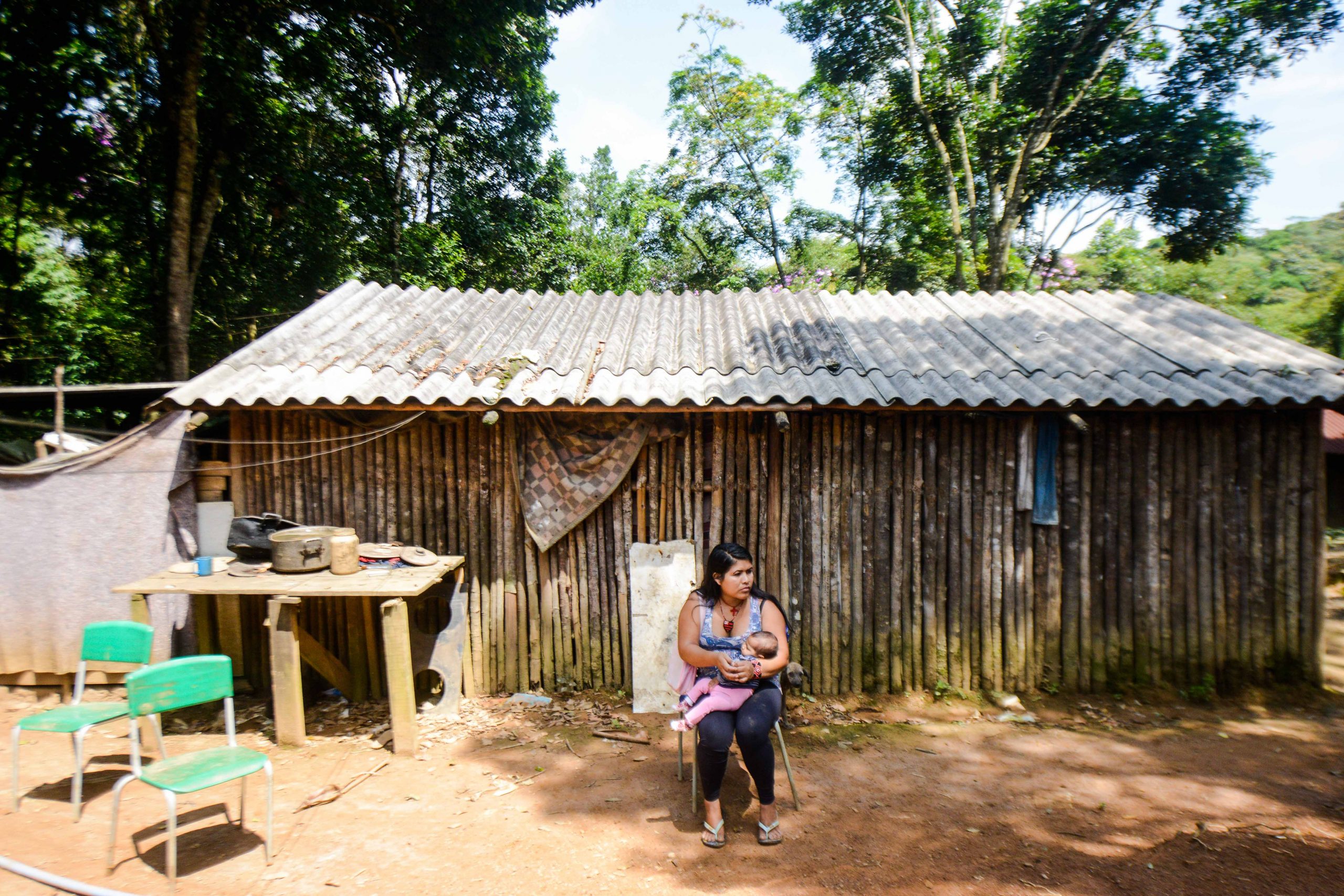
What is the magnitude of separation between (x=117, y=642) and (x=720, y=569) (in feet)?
12.7

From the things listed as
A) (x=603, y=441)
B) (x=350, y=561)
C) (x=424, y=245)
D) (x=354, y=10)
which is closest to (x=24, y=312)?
(x=424, y=245)

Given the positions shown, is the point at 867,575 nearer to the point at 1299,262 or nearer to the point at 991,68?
the point at 991,68

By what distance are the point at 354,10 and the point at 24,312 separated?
8.54 metres

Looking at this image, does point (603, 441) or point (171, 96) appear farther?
point (171, 96)

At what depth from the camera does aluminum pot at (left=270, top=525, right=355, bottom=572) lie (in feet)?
15.6

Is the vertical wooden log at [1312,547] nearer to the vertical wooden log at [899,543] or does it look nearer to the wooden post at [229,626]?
the vertical wooden log at [899,543]

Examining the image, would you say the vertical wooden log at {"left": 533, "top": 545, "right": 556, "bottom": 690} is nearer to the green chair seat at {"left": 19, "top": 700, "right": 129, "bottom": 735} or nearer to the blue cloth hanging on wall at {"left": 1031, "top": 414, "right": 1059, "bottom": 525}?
the green chair seat at {"left": 19, "top": 700, "right": 129, "bottom": 735}

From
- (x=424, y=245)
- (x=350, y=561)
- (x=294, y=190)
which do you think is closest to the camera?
(x=350, y=561)

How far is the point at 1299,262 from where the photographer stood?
102 ft

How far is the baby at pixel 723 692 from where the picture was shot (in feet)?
12.5

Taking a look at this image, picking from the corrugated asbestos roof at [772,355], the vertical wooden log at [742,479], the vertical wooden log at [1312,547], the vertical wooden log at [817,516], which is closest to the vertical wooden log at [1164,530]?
the corrugated asbestos roof at [772,355]

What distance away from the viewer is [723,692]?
3.83 metres

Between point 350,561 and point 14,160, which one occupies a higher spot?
point 14,160

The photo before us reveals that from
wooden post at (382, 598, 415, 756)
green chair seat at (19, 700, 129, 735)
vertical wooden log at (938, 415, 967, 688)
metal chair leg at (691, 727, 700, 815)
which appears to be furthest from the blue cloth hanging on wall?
green chair seat at (19, 700, 129, 735)
